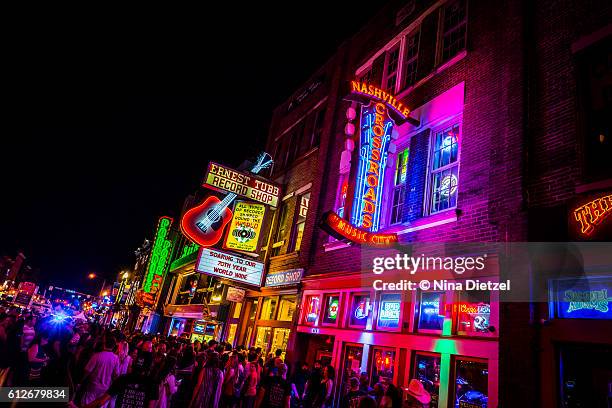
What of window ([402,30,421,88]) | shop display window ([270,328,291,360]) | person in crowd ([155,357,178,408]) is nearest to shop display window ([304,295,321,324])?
shop display window ([270,328,291,360])

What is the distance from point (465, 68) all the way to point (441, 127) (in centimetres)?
172

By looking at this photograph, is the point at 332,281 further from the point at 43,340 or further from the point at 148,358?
the point at 43,340

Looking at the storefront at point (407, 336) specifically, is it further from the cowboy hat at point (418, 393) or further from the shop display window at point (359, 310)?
the cowboy hat at point (418, 393)

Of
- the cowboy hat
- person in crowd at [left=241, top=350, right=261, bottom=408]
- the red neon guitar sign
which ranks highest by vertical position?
the red neon guitar sign

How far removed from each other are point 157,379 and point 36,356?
2.84m

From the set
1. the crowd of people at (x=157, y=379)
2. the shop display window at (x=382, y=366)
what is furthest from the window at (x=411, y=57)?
the crowd of people at (x=157, y=379)

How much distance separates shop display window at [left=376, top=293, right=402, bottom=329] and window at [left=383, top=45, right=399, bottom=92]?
296 inches

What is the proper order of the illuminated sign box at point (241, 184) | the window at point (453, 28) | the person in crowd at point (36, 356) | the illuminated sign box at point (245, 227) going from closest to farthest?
the person in crowd at point (36, 356), the window at point (453, 28), the illuminated sign box at point (241, 184), the illuminated sign box at point (245, 227)

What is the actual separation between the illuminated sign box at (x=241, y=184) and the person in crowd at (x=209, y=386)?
896 centimetres

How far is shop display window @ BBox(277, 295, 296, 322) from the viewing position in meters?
15.2

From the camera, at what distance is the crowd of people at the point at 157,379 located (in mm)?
6434

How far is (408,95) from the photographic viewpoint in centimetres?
1291

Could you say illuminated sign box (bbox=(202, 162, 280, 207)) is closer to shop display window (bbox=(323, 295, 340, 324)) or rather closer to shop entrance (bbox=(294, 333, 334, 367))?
shop display window (bbox=(323, 295, 340, 324))

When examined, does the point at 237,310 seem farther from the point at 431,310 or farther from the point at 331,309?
the point at 431,310
